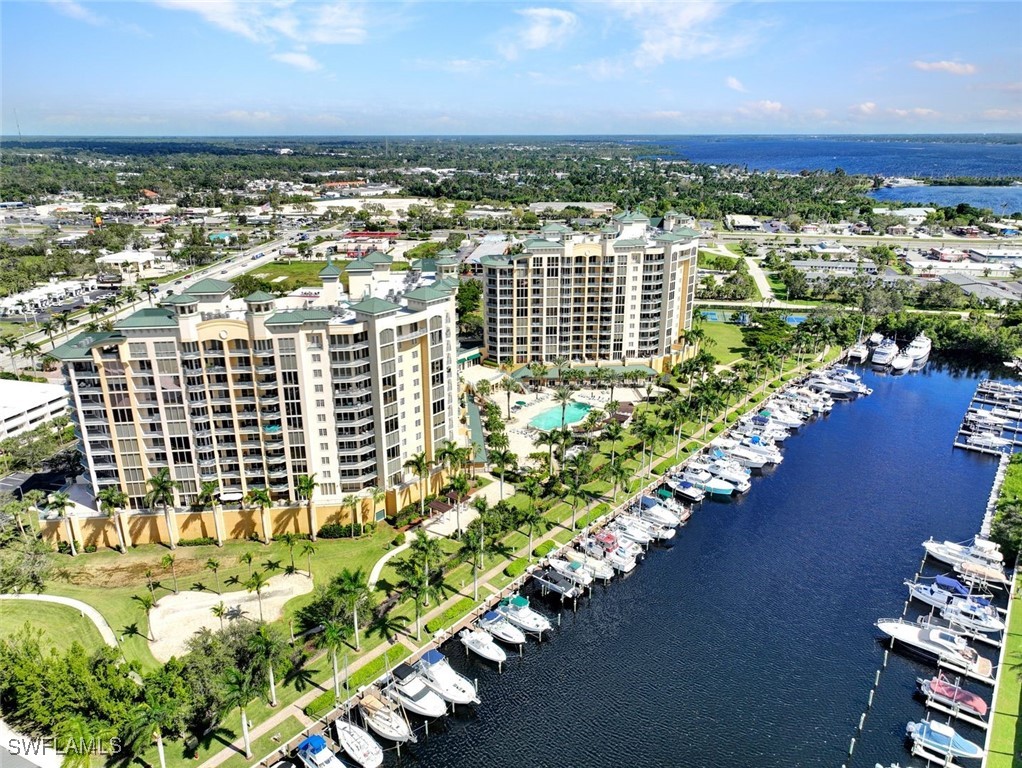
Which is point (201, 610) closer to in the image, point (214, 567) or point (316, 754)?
point (214, 567)

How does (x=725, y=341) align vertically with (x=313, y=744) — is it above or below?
above

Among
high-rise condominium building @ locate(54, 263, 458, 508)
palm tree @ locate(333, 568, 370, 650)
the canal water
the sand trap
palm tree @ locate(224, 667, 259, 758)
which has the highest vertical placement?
high-rise condominium building @ locate(54, 263, 458, 508)

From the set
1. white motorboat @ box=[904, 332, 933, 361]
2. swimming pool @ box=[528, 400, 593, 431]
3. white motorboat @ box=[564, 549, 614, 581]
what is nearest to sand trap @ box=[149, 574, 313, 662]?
white motorboat @ box=[564, 549, 614, 581]

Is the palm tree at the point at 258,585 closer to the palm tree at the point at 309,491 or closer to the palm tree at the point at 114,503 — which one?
the palm tree at the point at 309,491

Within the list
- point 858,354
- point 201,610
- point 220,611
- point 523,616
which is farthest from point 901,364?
point 201,610

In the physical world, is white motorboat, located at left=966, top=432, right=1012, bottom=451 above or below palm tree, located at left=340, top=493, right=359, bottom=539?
below

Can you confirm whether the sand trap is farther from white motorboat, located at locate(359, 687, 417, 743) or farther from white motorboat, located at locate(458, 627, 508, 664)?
white motorboat, located at locate(458, 627, 508, 664)
